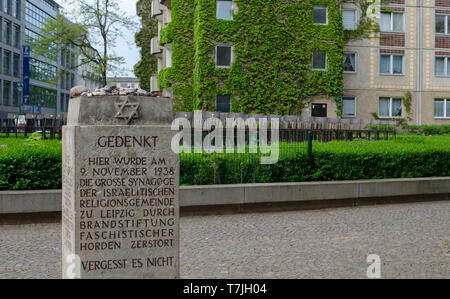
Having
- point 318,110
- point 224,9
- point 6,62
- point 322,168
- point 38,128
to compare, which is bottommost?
point 322,168

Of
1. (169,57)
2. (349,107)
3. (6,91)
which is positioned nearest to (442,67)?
(349,107)

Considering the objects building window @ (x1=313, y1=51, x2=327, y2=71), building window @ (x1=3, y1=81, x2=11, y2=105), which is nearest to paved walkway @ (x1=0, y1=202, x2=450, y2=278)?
building window @ (x1=313, y1=51, x2=327, y2=71)

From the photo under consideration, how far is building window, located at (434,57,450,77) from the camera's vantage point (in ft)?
138

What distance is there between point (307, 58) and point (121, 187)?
33.7m

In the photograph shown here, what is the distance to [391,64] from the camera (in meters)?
41.1

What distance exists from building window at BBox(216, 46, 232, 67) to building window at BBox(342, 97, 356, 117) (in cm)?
Answer: 992

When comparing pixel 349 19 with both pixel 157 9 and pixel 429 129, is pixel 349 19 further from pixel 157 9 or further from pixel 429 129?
pixel 157 9

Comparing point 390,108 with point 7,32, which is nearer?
point 390,108

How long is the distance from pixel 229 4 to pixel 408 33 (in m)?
15.0

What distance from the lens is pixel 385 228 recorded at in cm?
1004

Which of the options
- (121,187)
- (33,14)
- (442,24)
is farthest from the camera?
(33,14)

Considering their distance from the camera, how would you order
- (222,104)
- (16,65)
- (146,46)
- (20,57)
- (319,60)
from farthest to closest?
(20,57)
(16,65)
(146,46)
(319,60)
(222,104)

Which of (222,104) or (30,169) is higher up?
(222,104)

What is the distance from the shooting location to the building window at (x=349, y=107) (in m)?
40.0
